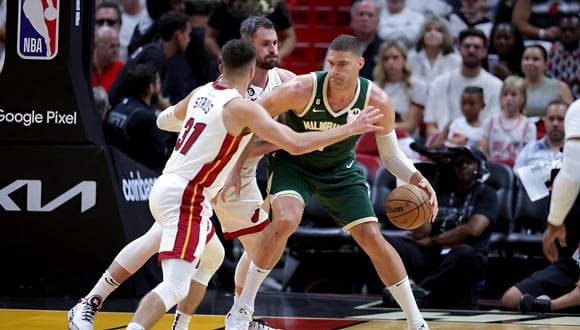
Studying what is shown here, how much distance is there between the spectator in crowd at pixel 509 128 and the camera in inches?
447

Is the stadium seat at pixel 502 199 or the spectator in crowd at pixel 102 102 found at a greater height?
the spectator in crowd at pixel 102 102

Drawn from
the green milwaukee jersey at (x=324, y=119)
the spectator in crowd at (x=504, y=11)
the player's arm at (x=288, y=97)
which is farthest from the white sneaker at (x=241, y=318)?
the spectator in crowd at (x=504, y=11)

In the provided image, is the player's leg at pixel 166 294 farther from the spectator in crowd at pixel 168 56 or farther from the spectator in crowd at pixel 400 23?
the spectator in crowd at pixel 400 23

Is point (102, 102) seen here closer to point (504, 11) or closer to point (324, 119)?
point (324, 119)

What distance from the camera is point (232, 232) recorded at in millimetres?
7898

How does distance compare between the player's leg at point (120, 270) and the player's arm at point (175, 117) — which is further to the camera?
the player's arm at point (175, 117)

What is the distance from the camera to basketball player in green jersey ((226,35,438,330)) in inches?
290

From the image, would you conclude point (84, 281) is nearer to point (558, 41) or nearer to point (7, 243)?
point (7, 243)

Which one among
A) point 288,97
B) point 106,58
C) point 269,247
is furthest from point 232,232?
point 106,58

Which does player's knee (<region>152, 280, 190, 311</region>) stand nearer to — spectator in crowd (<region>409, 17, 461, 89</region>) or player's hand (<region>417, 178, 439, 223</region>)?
player's hand (<region>417, 178, 439, 223</region>)

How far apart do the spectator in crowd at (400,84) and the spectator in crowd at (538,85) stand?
114cm

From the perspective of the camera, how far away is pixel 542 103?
11953 millimetres

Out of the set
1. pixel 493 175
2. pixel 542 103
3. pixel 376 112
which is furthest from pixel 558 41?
pixel 376 112

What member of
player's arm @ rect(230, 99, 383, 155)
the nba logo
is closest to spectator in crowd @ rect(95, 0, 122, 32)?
the nba logo
